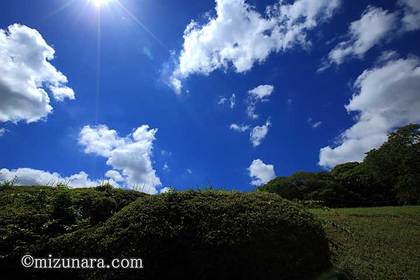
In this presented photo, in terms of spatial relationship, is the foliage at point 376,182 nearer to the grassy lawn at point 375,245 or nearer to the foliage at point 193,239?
the grassy lawn at point 375,245

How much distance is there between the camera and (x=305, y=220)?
28.4 feet

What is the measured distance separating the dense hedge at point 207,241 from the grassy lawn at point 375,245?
200 centimetres

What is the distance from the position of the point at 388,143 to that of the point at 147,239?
47.7 m

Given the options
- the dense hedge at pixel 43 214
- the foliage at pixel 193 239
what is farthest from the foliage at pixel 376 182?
the foliage at pixel 193 239

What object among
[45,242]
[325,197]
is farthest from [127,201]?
[325,197]

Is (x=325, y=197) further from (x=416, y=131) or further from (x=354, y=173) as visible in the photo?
(x=416, y=131)

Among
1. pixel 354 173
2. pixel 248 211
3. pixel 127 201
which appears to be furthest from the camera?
pixel 354 173

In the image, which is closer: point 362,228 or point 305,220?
point 305,220

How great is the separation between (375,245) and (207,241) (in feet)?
25.5

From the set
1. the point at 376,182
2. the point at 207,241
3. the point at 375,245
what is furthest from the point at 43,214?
the point at 376,182

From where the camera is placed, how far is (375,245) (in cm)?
1315

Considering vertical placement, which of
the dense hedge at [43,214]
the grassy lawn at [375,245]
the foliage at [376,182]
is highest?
Answer: the foliage at [376,182]

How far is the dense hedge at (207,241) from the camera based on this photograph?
762cm

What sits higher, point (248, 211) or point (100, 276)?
point (248, 211)
